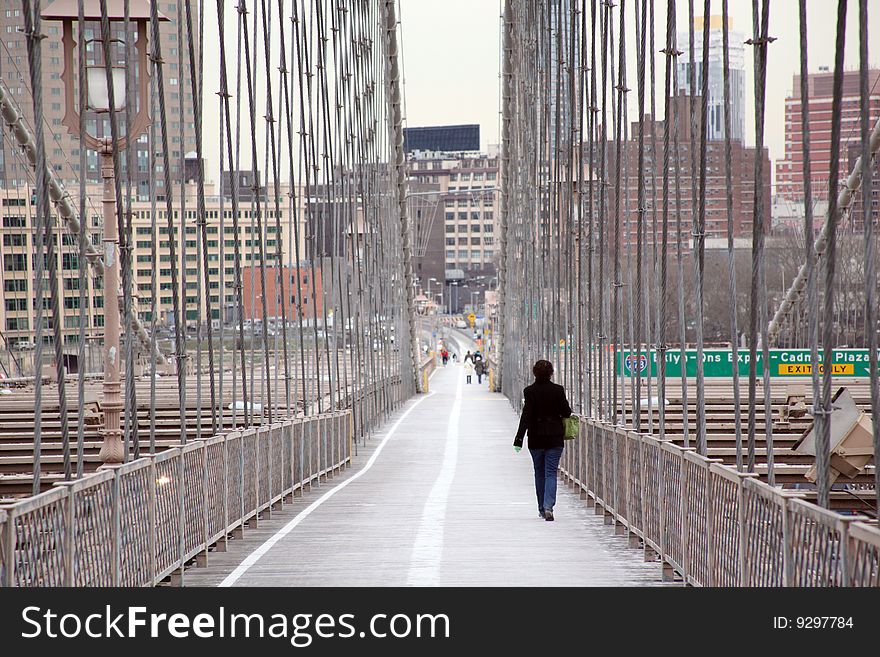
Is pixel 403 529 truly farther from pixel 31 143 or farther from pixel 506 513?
pixel 31 143

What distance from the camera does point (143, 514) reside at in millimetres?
8305

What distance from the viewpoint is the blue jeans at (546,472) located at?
40.7 ft

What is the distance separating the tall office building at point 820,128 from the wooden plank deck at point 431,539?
10.5 ft

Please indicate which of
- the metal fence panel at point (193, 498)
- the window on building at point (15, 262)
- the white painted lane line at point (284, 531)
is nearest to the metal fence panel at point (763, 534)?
the white painted lane line at point (284, 531)

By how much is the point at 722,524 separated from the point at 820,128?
25336 millimetres

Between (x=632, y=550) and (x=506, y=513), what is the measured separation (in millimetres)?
2733

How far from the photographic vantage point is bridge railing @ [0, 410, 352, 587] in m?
6.21

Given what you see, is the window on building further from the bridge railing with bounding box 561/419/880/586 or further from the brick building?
the bridge railing with bounding box 561/419/880/586

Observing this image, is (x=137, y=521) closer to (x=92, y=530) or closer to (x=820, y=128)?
(x=92, y=530)

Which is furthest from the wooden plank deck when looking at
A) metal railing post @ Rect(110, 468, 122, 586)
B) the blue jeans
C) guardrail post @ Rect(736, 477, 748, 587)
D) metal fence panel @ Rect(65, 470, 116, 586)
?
guardrail post @ Rect(736, 477, 748, 587)

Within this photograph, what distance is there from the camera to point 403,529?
39.3ft
